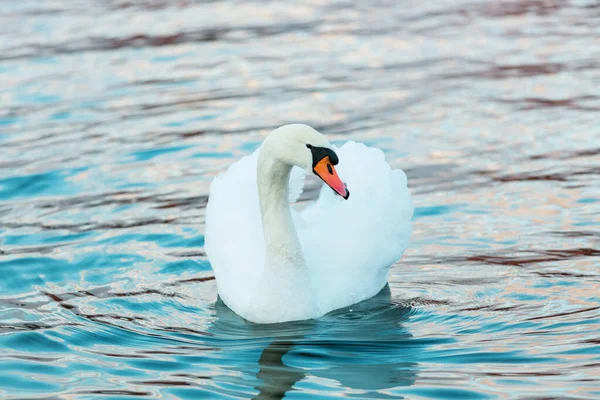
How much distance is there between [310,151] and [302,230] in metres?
1.28

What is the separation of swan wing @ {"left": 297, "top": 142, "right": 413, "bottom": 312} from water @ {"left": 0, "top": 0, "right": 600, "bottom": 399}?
21 centimetres

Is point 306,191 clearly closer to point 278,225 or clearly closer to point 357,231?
point 357,231

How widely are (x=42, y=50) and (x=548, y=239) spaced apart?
10.0 metres

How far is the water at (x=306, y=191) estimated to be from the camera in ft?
21.7

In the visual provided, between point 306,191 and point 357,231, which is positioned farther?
point 306,191

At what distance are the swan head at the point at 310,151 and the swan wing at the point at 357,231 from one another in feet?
2.97

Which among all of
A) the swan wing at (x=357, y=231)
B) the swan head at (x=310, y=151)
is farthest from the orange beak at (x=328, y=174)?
the swan wing at (x=357, y=231)

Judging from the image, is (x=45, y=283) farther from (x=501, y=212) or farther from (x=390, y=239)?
(x=501, y=212)

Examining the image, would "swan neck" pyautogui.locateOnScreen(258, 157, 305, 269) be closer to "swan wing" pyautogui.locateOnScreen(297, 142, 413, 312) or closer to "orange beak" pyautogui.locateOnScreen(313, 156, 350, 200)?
"swan wing" pyautogui.locateOnScreen(297, 142, 413, 312)

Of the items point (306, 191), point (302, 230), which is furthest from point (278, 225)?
point (306, 191)

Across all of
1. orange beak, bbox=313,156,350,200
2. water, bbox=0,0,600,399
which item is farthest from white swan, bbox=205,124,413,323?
water, bbox=0,0,600,399

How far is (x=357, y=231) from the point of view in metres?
7.75

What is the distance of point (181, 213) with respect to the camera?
9.90 meters

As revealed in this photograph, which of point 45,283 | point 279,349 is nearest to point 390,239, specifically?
point 279,349
